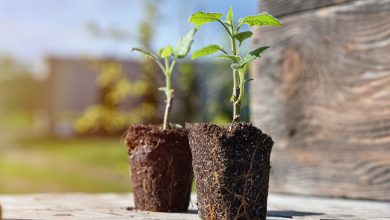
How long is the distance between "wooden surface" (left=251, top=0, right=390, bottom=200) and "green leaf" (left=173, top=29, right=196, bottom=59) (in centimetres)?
73

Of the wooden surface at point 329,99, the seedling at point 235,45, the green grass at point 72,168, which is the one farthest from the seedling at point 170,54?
the green grass at point 72,168

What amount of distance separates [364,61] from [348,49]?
0.26 feet

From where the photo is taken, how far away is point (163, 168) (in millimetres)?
1462

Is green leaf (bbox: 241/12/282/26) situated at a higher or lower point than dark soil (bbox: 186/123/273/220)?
higher

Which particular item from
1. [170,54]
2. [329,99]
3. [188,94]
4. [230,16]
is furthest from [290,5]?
[188,94]

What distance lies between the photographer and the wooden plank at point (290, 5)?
2.12 m

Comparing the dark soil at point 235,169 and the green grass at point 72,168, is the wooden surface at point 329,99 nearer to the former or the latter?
the dark soil at point 235,169

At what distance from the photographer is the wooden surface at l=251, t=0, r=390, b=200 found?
1.92 meters

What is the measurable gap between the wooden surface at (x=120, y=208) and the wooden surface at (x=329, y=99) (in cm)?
12

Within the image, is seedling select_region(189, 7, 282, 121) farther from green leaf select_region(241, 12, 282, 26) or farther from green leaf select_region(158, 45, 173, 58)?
green leaf select_region(158, 45, 173, 58)

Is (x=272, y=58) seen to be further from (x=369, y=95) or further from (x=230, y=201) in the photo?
(x=230, y=201)

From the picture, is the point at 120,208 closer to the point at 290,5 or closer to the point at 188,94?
the point at 290,5

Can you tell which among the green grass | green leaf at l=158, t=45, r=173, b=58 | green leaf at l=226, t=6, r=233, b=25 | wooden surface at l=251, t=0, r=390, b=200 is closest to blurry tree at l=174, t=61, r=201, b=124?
the green grass

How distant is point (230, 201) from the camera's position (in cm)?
120
